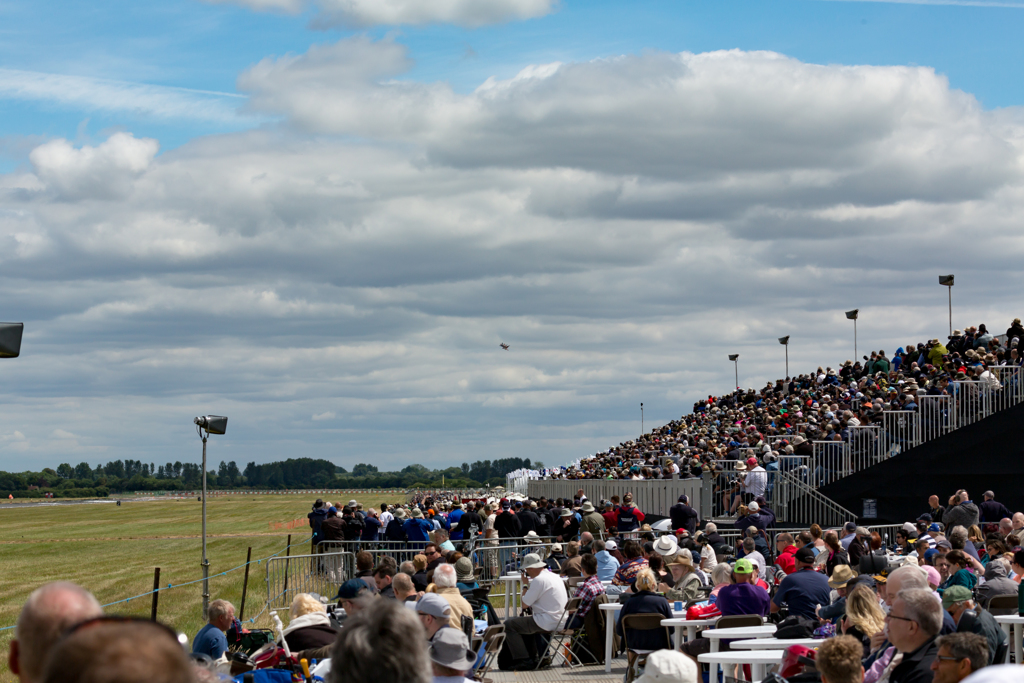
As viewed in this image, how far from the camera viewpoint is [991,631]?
7199 millimetres

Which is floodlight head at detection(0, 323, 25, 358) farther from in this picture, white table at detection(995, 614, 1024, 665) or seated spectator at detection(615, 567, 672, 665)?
white table at detection(995, 614, 1024, 665)

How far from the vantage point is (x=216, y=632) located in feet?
28.6

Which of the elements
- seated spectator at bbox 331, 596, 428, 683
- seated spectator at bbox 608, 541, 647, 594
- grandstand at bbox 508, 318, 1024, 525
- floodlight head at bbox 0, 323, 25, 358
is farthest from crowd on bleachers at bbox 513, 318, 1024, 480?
seated spectator at bbox 331, 596, 428, 683

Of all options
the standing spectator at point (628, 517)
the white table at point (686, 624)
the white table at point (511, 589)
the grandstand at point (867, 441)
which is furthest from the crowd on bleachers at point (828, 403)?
the white table at point (686, 624)

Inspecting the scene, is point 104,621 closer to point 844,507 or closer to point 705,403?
point 844,507

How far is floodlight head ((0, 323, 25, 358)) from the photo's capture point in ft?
29.2

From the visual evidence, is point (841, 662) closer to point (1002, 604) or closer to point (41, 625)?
point (41, 625)

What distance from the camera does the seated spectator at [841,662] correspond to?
5418 millimetres

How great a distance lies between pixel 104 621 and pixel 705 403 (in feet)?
172

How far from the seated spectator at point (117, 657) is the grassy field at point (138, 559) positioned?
15.9m

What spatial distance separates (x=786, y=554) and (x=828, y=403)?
18524 mm

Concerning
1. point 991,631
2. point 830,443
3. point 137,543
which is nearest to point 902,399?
point 830,443

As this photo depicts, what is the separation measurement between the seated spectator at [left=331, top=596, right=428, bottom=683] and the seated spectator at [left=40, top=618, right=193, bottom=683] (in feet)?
3.84

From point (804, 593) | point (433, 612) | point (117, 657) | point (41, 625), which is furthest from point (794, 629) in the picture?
point (117, 657)
